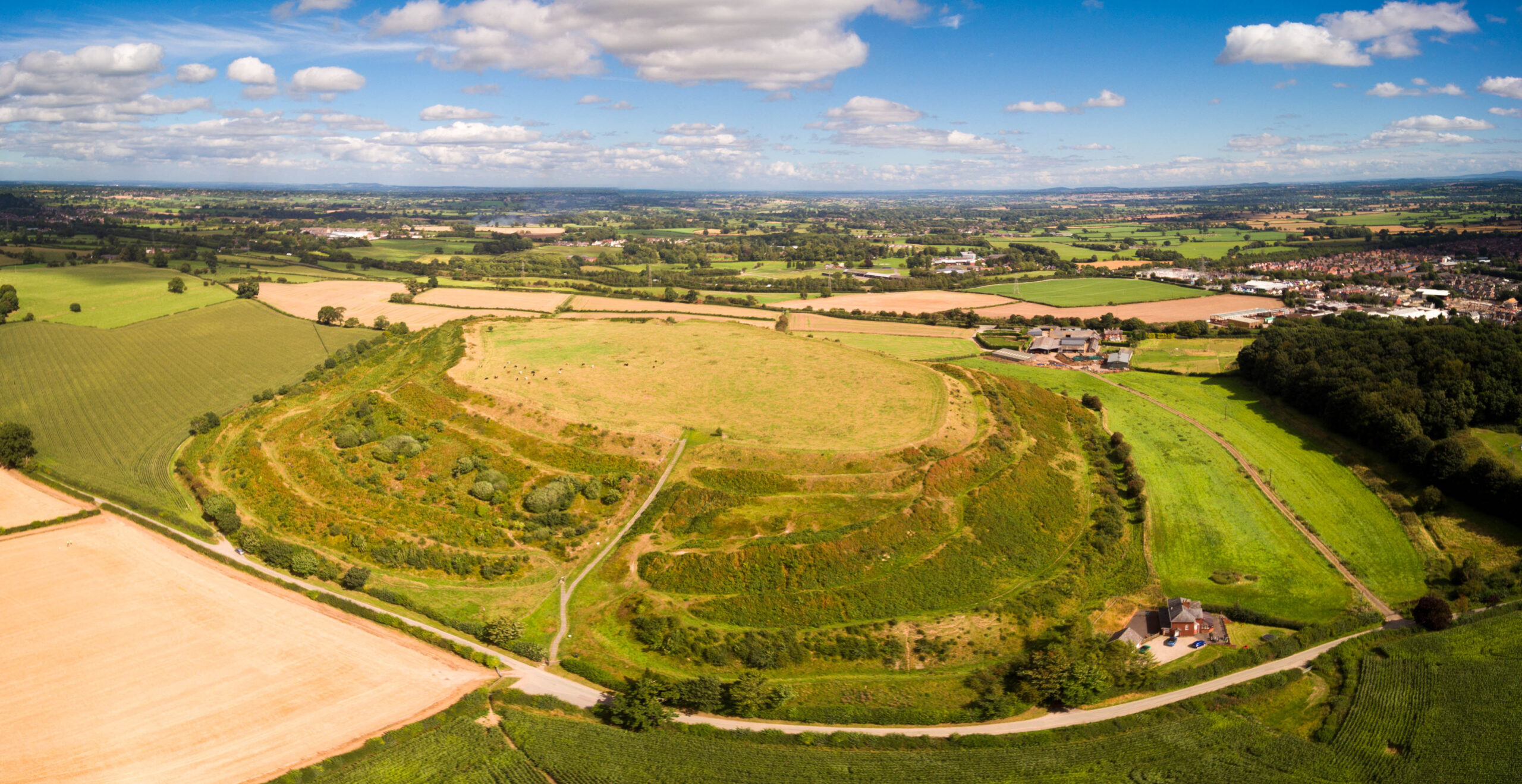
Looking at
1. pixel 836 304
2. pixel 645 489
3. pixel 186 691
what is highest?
pixel 836 304

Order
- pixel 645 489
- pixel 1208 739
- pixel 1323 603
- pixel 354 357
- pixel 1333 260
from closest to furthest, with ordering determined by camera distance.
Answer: pixel 1208 739, pixel 1323 603, pixel 645 489, pixel 354 357, pixel 1333 260

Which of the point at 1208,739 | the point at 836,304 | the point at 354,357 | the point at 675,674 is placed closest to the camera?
the point at 1208,739

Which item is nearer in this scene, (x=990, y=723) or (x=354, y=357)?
(x=990, y=723)

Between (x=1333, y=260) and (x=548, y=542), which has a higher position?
(x=1333, y=260)

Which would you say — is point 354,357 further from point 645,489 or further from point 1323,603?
point 1323,603

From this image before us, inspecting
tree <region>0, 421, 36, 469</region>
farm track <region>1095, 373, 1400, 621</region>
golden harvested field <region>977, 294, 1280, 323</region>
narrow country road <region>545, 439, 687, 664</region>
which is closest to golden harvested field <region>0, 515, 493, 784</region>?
narrow country road <region>545, 439, 687, 664</region>

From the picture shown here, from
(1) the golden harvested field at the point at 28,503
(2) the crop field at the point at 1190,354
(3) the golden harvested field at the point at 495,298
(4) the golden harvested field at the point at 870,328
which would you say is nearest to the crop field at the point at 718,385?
(4) the golden harvested field at the point at 870,328

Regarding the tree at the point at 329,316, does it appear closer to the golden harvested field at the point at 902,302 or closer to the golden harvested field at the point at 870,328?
the golden harvested field at the point at 870,328

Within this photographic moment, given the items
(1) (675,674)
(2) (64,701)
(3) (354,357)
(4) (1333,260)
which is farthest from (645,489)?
(4) (1333,260)
